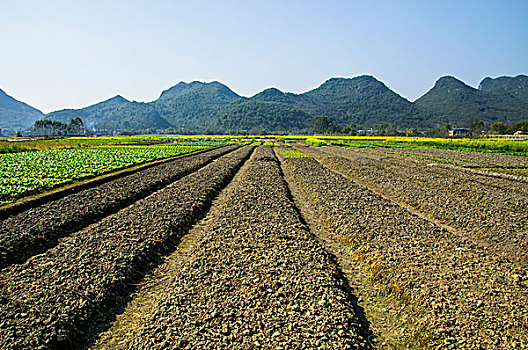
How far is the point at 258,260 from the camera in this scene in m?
8.07

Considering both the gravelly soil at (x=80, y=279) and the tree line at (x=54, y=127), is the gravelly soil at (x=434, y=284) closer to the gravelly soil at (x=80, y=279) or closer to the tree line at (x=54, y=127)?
the gravelly soil at (x=80, y=279)

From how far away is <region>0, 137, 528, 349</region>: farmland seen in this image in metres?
5.45

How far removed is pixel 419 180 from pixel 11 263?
2063 cm

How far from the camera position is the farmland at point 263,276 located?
5449 mm

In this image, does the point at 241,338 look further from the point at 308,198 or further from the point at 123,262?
the point at 308,198

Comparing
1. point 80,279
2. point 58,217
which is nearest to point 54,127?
point 58,217

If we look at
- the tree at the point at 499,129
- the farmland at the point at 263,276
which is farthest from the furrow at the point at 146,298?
the tree at the point at 499,129

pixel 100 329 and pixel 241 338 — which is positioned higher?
pixel 241 338

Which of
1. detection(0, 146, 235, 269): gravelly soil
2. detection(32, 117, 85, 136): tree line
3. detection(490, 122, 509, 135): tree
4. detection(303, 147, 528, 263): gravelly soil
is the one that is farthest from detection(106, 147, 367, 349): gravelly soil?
detection(32, 117, 85, 136): tree line

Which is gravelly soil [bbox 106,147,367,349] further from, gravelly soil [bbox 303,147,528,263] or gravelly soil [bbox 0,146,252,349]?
gravelly soil [bbox 303,147,528,263]

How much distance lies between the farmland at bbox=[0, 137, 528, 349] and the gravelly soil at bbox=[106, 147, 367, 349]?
3 centimetres

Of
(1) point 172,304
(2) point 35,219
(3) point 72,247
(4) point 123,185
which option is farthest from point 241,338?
(4) point 123,185

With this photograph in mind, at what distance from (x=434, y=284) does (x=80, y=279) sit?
7.36 m

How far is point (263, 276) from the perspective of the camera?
23.5ft
